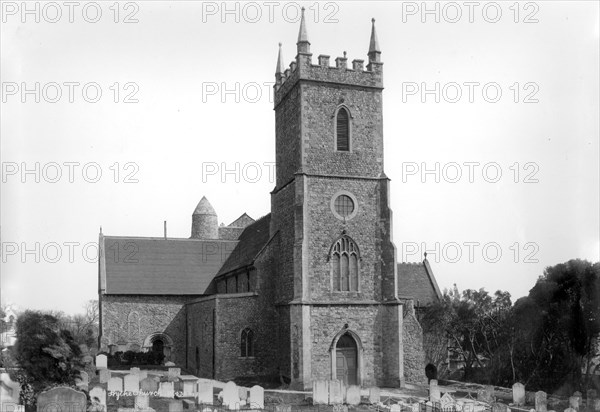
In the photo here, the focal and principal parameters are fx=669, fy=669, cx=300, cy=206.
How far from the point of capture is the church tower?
32.4 metres

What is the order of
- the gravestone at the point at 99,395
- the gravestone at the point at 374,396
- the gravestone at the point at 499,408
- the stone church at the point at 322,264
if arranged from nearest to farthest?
the gravestone at the point at 499,408 → the gravestone at the point at 99,395 → the gravestone at the point at 374,396 → the stone church at the point at 322,264

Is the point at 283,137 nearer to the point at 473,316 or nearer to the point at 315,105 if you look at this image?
the point at 315,105

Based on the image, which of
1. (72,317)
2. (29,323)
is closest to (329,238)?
(29,323)

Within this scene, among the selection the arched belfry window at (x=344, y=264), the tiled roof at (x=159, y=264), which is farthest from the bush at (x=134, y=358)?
the arched belfry window at (x=344, y=264)

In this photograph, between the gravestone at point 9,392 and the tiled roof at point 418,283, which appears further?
the tiled roof at point 418,283

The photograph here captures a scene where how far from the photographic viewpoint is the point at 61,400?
20812 mm

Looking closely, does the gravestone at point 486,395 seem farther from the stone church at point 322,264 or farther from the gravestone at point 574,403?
the stone church at point 322,264

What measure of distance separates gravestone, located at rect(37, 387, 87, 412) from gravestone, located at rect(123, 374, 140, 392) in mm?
6631

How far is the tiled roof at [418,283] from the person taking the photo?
140 ft

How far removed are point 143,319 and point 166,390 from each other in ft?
51.0

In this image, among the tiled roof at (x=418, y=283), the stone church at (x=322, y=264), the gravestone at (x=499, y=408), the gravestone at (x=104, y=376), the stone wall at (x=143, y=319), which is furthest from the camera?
the tiled roof at (x=418, y=283)

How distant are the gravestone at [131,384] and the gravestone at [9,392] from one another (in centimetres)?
430

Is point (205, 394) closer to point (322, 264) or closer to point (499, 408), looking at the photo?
point (322, 264)

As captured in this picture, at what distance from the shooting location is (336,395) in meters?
27.5
